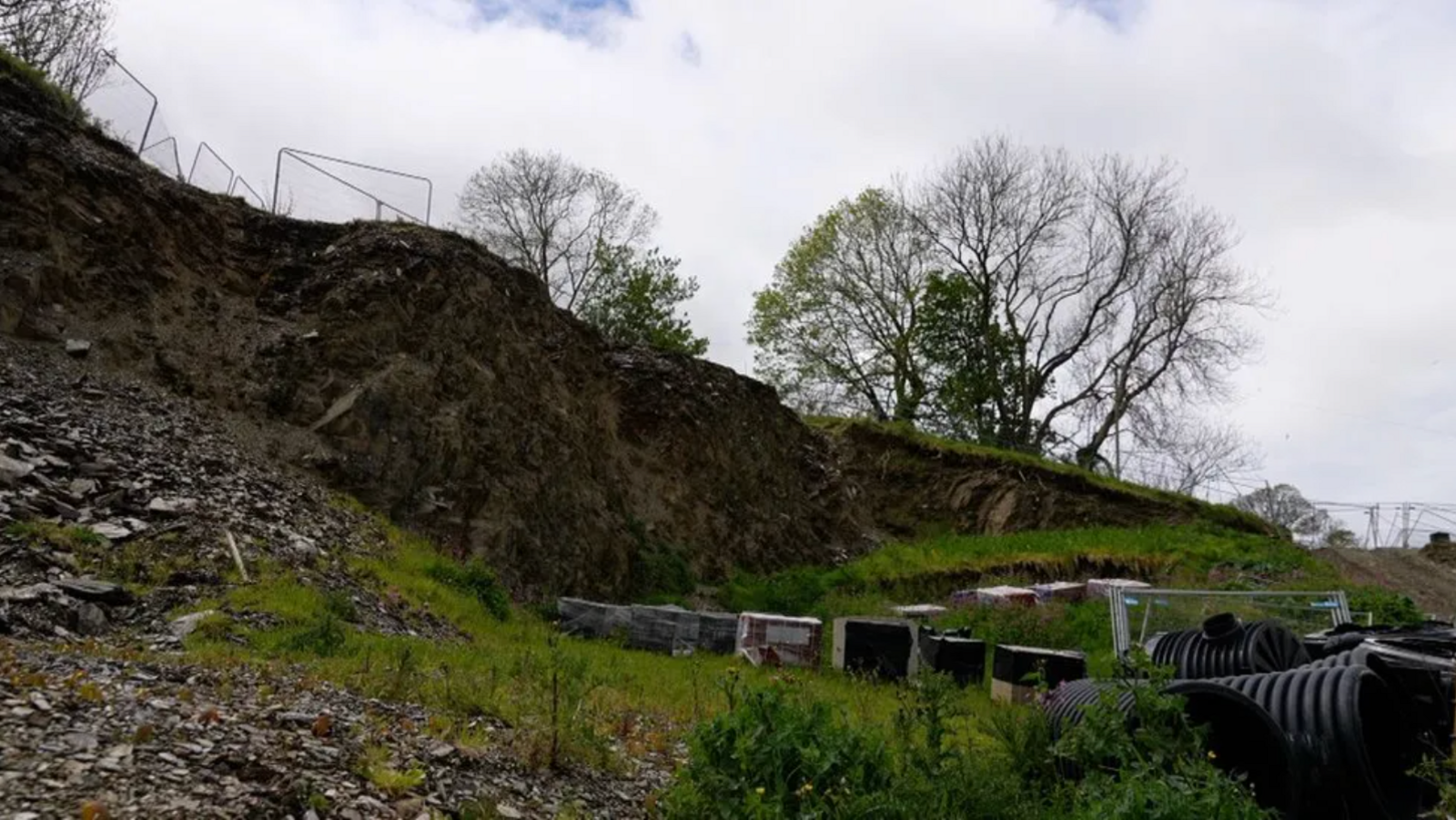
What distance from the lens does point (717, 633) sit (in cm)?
1331

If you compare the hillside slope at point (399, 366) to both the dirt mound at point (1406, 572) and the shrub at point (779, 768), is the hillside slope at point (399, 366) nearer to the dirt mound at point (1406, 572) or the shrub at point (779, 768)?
the shrub at point (779, 768)

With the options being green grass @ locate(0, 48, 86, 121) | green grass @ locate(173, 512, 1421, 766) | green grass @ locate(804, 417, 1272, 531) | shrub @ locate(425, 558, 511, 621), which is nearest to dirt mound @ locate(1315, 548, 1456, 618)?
green grass @ locate(173, 512, 1421, 766)

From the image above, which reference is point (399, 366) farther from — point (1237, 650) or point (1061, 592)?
point (1061, 592)

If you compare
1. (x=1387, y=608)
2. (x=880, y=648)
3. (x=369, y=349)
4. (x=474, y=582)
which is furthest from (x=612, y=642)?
(x=1387, y=608)

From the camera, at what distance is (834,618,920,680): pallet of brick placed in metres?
11.7

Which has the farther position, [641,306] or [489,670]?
[641,306]

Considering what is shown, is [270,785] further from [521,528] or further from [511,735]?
[521,528]

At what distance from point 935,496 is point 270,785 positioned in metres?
25.4

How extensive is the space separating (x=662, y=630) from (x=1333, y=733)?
912cm

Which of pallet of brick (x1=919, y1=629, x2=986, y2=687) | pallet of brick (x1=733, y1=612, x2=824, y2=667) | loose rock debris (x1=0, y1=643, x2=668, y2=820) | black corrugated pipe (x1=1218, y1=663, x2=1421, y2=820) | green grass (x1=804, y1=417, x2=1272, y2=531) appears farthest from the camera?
green grass (x1=804, y1=417, x2=1272, y2=531)

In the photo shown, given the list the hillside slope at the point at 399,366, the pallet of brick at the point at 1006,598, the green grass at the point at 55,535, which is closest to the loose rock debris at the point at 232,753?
the green grass at the point at 55,535

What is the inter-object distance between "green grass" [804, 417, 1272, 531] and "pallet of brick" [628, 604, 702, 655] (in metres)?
16.6

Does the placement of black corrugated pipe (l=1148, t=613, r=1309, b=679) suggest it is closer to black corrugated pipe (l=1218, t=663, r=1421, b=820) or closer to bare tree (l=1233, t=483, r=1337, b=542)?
black corrugated pipe (l=1218, t=663, r=1421, b=820)

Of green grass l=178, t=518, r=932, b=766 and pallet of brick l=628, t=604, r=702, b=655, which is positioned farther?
pallet of brick l=628, t=604, r=702, b=655
